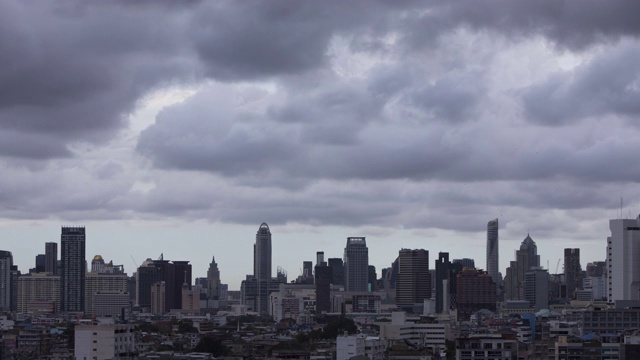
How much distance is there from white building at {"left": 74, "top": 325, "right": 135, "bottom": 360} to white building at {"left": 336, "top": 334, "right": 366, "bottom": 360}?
36.9 meters

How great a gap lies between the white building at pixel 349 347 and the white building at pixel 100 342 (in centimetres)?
3695

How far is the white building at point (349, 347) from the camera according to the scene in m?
170

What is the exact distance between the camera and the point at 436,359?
17700 cm

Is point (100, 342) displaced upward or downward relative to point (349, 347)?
upward

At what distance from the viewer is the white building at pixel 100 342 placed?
135m

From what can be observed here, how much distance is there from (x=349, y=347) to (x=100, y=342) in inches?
1697

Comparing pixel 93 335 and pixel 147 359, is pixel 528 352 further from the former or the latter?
pixel 93 335

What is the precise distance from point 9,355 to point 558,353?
7885cm

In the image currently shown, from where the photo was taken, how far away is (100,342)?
135 metres

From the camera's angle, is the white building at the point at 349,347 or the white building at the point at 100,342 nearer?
the white building at the point at 100,342

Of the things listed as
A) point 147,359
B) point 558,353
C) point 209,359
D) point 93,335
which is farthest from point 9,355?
point 558,353

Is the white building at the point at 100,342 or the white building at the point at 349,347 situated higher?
the white building at the point at 100,342

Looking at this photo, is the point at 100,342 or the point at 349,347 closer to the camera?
the point at 100,342

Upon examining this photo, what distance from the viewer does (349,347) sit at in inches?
6777
